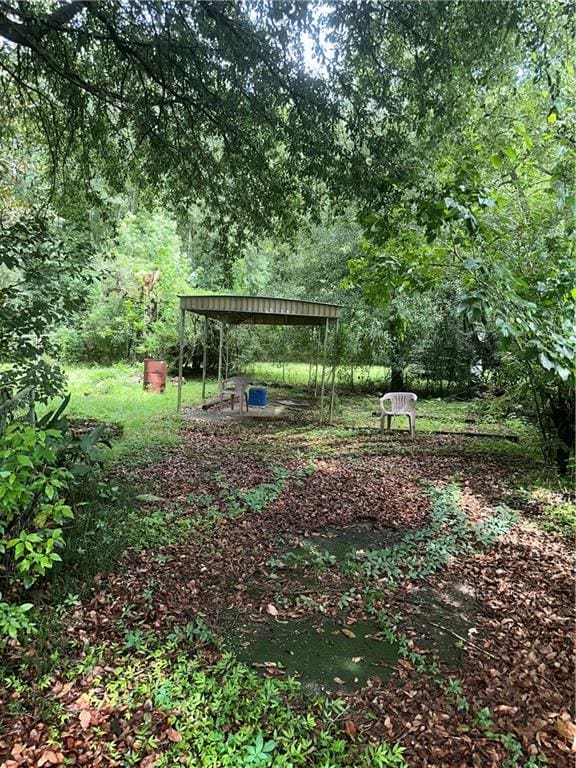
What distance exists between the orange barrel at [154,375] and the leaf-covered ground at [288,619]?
22.6ft

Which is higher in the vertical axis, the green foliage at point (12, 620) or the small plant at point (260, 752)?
the green foliage at point (12, 620)

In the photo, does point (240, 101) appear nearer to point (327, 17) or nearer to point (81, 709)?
point (327, 17)

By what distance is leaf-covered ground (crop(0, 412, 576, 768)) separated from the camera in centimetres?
178

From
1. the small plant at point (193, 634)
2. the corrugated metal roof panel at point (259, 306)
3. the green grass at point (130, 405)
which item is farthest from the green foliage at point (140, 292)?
the small plant at point (193, 634)

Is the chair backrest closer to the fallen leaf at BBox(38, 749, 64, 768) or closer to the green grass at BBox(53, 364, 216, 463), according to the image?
the green grass at BBox(53, 364, 216, 463)

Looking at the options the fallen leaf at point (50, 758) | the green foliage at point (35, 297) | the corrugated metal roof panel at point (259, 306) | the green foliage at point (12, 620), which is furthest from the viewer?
the corrugated metal roof panel at point (259, 306)

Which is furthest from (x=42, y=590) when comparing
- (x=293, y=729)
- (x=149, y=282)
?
(x=149, y=282)

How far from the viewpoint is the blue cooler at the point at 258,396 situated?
10039 millimetres

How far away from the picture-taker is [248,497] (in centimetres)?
433

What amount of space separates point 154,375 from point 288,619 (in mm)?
9460

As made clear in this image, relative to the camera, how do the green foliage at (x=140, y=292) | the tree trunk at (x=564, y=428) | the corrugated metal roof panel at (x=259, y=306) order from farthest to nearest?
the green foliage at (x=140, y=292)
the corrugated metal roof panel at (x=259, y=306)
the tree trunk at (x=564, y=428)

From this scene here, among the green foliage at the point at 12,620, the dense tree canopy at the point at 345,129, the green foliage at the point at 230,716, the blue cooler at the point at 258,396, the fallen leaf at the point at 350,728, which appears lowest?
the fallen leaf at the point at 350,728

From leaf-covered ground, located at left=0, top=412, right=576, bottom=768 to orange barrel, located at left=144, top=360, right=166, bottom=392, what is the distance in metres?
6.88

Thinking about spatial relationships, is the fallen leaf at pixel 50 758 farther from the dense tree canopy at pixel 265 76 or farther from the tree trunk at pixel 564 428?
the tree trunk at pixel 564 428
